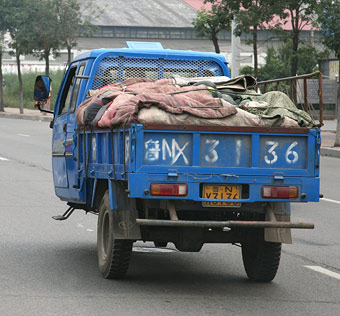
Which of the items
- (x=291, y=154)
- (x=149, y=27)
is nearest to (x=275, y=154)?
(x=291, y=154)

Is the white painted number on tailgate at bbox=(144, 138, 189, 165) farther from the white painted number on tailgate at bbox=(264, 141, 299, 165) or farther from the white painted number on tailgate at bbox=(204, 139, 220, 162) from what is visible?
the white painted number on tailgate at bbox=(264, 141, 299, 165)

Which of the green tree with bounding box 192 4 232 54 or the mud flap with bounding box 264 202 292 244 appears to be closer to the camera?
the mud flap with bounding box 264 202 292 244

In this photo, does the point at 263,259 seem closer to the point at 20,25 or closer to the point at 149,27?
the point at 20,25

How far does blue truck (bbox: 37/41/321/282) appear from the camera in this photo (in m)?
7.43

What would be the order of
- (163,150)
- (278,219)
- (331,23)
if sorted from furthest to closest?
(331,23) → (278,219) → (163,150)

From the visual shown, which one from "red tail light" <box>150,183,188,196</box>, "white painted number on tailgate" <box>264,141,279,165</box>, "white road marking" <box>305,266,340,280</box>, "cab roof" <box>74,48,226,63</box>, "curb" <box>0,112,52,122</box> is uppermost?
"cab roof" <box>74,48,226,63</box>

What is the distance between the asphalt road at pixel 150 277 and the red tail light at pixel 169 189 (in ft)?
2.74

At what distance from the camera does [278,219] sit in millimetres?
7875

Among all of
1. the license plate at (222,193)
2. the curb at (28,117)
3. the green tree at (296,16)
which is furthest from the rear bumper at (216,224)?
the curb at (28,117)

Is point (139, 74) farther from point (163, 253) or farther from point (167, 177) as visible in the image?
point (167, 177)

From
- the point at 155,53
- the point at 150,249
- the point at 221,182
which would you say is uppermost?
the point at 155,53

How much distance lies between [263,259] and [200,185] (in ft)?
3.92

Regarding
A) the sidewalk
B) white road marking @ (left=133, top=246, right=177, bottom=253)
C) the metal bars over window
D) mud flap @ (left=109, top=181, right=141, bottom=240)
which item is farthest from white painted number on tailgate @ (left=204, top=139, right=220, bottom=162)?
the sidewalk

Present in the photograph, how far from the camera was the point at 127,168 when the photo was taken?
748cm
